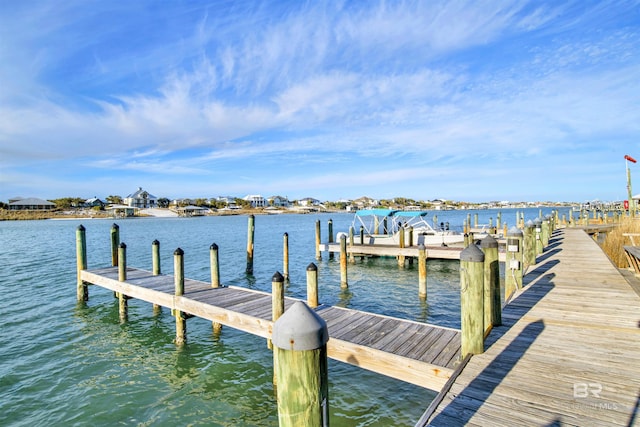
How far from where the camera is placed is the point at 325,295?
14.7m

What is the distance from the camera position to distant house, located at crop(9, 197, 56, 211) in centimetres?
11469

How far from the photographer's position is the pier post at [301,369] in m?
2.12

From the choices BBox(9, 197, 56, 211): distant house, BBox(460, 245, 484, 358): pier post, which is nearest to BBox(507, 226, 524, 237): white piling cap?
BBox(460, 245, 484, 358): pier post

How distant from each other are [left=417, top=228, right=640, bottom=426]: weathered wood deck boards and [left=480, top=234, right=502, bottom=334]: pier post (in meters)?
0.23

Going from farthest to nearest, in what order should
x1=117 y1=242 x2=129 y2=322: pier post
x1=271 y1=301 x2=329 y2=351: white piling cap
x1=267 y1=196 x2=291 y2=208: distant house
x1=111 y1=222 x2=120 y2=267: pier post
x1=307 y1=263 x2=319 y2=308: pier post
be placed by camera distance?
x1=267 y1=196 x2=291 y2=208: distant house, x1=111 y1=222 x2=120 y2=267: pier post, x1=117 y1=242 x2=129 y2=322: pier post, x1=307 y1=263 x2=319 y2=308: pier post, x1=271 y1=301 x2=329 y2=351: white piling cap

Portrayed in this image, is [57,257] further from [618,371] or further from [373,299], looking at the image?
[618,371]

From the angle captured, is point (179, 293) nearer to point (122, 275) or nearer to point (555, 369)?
point (122, 275)

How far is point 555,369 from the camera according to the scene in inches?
181

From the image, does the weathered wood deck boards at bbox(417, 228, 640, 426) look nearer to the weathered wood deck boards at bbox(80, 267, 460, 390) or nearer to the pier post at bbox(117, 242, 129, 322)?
the weathered wood deck boards at bbox(80, 267, 460, 390)

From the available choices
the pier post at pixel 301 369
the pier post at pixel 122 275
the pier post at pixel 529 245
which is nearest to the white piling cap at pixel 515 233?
the pier post at pixel 529 245

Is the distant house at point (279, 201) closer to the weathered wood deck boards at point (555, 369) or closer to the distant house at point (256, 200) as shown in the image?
the distant house at point (256, 200)

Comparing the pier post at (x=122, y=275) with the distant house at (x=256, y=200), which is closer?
the pier post at (x=122, y=275)

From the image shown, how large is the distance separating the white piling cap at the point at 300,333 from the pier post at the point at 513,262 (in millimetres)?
7519

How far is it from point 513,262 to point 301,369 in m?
7.89
